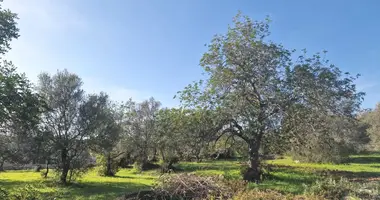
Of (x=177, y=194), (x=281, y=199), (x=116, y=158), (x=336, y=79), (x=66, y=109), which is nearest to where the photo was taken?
(x=281, y=199)

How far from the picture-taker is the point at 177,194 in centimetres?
1274

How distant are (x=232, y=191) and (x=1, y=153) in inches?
573

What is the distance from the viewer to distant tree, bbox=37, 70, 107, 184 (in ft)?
84.8

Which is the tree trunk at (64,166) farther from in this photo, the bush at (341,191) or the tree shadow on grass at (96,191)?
the bush at (341,191)

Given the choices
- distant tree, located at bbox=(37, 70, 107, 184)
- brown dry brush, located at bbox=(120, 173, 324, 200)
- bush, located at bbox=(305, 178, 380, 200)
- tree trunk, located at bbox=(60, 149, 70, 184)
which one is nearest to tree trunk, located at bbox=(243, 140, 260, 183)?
bush, located at bbox=(305, 178, 380, 200)

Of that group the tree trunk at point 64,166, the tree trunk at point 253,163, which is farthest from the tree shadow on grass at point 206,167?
the tree trunk at point 64,166

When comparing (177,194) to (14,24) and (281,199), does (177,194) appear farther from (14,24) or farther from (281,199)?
(14,24)

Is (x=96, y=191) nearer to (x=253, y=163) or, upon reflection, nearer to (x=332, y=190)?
(x=253, y=163)

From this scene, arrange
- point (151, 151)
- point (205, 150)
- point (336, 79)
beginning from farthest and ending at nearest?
1. point (151, 151)
2. point (205, 150)
3. point (336, 79)

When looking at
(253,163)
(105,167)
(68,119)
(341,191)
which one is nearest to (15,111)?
(68,119)

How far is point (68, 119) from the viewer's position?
26.9 m

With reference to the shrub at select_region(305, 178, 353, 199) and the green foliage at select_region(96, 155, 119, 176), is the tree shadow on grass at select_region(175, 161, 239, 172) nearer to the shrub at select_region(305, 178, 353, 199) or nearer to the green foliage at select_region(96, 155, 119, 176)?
the green foliage at select_region(96, 155, 119, 176)

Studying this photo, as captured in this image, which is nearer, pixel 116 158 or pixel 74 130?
pixel 74 130

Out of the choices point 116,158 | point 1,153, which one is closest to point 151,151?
point 116,158
